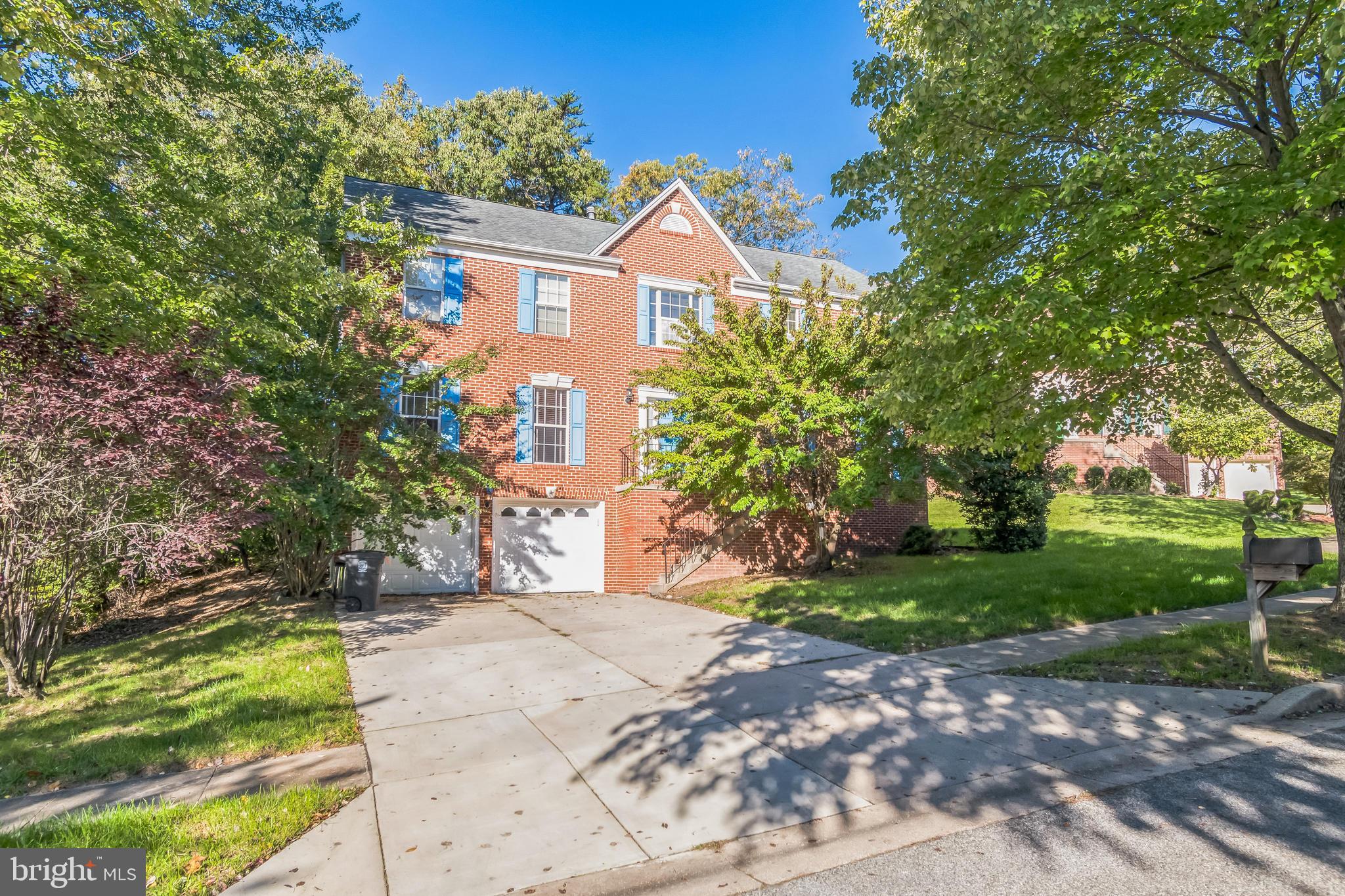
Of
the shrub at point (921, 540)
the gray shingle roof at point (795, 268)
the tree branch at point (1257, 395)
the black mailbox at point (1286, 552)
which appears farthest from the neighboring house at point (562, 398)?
the black mailbox at point (1286, 552)

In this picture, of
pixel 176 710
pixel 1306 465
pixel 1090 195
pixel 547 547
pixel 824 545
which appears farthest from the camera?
pixel 1306 465

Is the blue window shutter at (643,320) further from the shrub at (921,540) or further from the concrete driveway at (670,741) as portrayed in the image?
the concrete driveway at (670,741)

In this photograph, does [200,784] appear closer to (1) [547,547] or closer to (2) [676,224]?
(1) [547,547]

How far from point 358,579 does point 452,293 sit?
678 centimetres

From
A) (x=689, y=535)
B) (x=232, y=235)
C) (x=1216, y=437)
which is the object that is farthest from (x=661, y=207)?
(x=1216, y=437)

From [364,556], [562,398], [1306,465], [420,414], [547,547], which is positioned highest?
[562,398]

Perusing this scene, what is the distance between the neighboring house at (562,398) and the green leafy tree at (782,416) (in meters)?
1.58

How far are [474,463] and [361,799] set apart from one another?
392 inches

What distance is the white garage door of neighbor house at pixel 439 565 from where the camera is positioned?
14508 mm

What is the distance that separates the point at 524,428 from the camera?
15.6 meters

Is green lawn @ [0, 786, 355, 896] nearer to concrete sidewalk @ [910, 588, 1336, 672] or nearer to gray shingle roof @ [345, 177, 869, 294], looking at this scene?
concrete sidewalk @ [910, 588, 1336, 672]

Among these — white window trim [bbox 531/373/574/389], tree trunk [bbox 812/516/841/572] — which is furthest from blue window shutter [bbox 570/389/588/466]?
tree trunk [bbox 812/516/841/572]

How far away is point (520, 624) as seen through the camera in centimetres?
1074

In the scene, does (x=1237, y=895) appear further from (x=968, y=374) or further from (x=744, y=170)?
(x=744, y=170)
